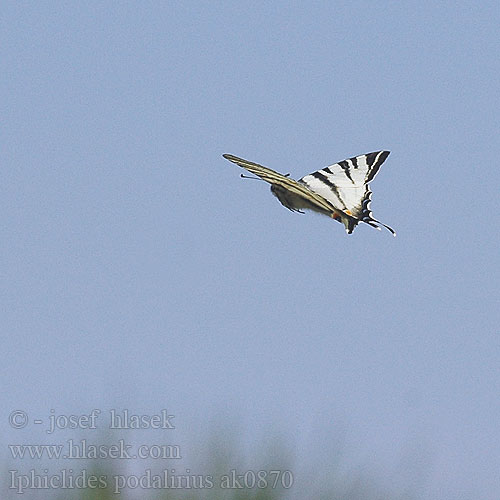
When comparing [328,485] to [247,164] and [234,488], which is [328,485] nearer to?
[234,488]

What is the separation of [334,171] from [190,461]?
217 inches

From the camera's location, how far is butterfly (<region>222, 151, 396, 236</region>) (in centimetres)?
823

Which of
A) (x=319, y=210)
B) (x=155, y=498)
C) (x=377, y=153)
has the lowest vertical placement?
(x=155, y=498)

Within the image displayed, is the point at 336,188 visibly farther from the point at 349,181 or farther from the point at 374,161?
the point at 374,161

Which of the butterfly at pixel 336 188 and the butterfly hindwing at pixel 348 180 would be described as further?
the butterfly hindwing at pixel 348 180

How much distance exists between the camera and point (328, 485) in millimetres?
5496

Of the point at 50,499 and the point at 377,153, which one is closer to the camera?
the point at 50,499

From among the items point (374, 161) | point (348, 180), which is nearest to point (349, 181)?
point (348, 180)

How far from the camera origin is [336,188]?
10000mm

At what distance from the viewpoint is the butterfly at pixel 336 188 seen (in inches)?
324

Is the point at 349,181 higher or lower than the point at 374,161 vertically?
lower

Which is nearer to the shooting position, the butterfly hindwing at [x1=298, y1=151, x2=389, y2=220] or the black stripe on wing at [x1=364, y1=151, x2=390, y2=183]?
the butterfly hindwing at [x1=298, y1=151, x2=389, y2=220]

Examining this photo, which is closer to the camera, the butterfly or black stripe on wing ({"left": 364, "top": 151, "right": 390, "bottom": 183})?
the butterfly

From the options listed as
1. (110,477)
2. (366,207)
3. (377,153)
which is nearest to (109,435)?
(110,477)
